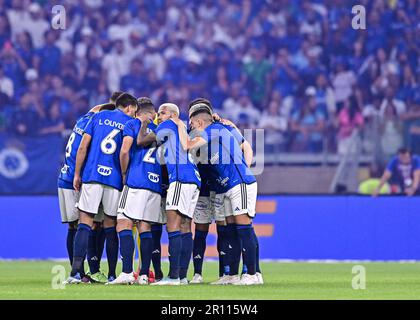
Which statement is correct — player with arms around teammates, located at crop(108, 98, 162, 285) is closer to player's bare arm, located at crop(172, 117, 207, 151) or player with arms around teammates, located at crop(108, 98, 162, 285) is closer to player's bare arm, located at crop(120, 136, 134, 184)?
player's bare arm, located at crop(120, 136, 134, 184)

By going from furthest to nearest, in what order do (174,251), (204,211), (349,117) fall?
1. (349,117)
2. (204,211)
3. (174,251)

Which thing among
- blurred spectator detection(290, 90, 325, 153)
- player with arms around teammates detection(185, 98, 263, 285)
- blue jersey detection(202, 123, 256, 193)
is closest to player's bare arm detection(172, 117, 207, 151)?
blue jersey detection(202, 123, 256, 193)

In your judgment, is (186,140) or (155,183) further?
(155,183)

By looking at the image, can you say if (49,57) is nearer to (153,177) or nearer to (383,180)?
(383,180)

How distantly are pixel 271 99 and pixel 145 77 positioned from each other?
2.93 m

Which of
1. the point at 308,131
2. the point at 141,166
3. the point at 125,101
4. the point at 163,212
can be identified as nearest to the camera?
the point at 141,166

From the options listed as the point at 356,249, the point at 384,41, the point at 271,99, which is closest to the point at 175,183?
the point at 356,249

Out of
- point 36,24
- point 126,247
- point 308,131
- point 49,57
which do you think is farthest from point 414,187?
point 36,24

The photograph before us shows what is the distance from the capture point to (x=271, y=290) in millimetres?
11727

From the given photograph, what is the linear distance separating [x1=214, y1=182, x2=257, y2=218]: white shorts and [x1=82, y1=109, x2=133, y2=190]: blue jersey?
1.29m

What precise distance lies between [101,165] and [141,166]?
1.64 feet

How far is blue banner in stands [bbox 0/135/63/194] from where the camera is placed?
19.5 metres

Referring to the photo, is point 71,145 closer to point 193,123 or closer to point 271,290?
point 193,123

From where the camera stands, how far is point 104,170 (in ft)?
41.7
